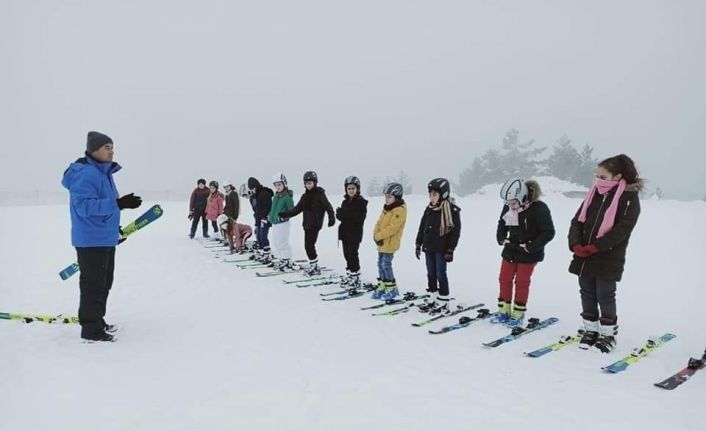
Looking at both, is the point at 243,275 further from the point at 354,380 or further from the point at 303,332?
the point at 354,380

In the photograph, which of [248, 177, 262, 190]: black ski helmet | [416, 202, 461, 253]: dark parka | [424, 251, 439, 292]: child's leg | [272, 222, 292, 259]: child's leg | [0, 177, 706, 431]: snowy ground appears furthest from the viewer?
[248, 177, 262, 190]: black ski helmet

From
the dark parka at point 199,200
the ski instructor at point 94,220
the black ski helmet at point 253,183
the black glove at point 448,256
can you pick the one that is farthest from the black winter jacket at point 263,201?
the ski instructor at point 94,220

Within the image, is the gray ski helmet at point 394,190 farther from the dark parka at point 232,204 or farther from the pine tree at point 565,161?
the pine tree at point 565,161

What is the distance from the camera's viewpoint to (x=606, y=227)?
539 cm

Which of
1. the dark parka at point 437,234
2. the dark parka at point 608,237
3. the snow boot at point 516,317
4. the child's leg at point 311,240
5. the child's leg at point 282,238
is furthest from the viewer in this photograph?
the child's leg at point 282,238

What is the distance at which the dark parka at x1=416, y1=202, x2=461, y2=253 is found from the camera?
23.7ft

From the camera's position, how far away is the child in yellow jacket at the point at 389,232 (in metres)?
8.21

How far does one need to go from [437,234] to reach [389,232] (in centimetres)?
116

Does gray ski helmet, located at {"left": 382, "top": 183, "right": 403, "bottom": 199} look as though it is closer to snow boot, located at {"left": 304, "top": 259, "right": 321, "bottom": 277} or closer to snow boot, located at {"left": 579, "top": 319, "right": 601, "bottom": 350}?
snow boot, located at {"left": 304, "top": 259, "right": 321, "bottom": 277}

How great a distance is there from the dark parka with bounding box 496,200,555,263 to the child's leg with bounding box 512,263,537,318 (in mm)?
99

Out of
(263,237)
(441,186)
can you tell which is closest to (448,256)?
(441,186)

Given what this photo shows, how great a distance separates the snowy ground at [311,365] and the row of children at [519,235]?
572 mm

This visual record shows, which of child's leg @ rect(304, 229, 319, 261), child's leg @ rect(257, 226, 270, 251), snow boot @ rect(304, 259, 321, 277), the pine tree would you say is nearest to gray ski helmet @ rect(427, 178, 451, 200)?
child's leg @ rect(304, 229, 319, 261)

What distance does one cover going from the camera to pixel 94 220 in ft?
18.0
